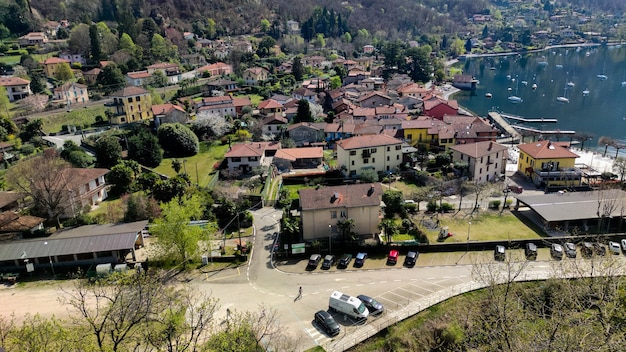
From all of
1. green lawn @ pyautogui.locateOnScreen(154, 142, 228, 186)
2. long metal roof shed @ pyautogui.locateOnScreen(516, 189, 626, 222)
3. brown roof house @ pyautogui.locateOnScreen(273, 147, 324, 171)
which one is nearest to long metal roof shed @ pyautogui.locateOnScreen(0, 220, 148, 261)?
green lawn @ pyautogui.locateOnScreen(154, 142, 228, 186)

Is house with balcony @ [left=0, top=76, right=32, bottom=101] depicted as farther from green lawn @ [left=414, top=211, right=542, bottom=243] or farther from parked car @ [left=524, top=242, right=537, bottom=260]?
parked car @ [left=524, top=242, right=537, bottom=260]

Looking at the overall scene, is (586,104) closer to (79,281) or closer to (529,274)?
(529,274)

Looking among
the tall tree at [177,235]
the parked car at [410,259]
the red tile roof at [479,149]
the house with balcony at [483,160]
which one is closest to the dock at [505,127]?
the house with balcony at [483,160]

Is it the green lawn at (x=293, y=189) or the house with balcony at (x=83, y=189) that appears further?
the green lawn at (x=293, y=189)

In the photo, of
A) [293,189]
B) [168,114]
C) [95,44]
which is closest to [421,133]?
[293,189]

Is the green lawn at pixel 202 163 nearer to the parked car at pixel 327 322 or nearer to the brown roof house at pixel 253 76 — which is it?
the parked car at pixel 327 322

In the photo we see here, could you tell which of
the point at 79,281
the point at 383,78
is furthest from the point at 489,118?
the point at 79,281

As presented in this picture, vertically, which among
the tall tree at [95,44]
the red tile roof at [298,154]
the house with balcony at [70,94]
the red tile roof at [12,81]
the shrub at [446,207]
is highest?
the tall tree at [95,44]
